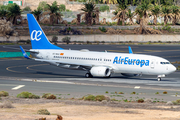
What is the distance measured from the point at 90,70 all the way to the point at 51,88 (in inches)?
442

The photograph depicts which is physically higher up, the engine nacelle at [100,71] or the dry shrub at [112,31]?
the dry shrub at [112,31]

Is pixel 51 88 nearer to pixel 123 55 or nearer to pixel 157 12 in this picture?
pixel 123 55

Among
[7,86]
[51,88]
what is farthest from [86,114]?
[7,86]

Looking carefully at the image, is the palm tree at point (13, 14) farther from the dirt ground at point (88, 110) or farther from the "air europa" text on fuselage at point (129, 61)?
the dirt ground at point (88, 110)

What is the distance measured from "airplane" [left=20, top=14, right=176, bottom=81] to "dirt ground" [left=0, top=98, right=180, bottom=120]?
55.2ft

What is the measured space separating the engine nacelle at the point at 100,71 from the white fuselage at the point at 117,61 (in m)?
0.82

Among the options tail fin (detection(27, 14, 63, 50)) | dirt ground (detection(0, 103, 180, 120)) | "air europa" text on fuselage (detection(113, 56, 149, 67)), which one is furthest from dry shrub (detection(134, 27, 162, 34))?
dirt ground (detection(0, 103, 180, 120))

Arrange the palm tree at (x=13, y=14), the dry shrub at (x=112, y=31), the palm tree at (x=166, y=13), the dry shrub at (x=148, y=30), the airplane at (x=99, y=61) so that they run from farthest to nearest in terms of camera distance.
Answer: the palm tree at (x=166, y=13)
the dry shrub at (x=148, y=30)
the palm tree at (x=13, y=14)
the dry shrub at (x=112, y=31)
the airplane at (x=99, y=61)

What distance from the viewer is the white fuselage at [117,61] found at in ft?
145

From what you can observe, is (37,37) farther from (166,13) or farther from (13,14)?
(166,13)

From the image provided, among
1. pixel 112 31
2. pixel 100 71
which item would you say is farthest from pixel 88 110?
pixel 112 31

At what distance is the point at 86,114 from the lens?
920 inches

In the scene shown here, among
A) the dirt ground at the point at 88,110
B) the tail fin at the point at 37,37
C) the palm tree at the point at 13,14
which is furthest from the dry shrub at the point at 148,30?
the dirt ground at the point at 88,110

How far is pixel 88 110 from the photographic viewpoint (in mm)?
25031
